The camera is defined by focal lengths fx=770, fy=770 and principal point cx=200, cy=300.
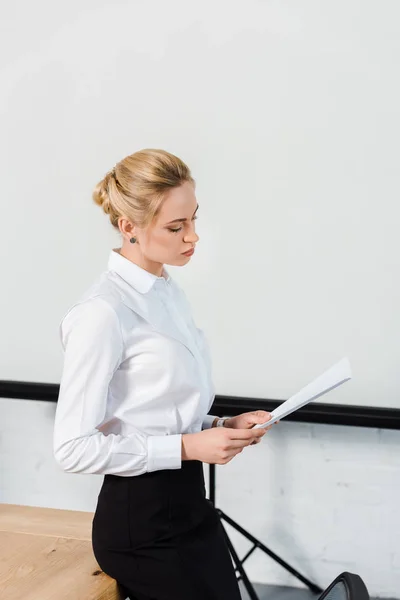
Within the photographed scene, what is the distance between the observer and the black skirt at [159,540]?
1493 mm

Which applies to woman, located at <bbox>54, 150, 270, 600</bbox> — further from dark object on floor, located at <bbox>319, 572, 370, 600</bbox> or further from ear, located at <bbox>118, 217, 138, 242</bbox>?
dark object on floor, located at <bbox>319, 572, 370, 600</bbox>

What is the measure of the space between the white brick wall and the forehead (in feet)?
4.64

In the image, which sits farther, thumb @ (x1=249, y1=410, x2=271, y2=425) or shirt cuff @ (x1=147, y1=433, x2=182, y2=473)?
thumb @ (x1=249, y1=410, x2=271, y2=425)

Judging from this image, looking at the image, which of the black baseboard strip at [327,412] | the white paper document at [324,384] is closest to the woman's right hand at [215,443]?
the white paper document at [324,384]

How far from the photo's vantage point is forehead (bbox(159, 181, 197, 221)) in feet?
5.00

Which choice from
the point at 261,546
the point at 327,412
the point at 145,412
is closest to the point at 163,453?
the point at 145,412

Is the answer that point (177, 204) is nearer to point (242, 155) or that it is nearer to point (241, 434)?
point (241, 434)

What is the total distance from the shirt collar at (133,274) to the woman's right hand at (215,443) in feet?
1.02

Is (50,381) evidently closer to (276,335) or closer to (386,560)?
(276,335)

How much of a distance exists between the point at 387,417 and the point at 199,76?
1300 millimetres

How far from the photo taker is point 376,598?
279 centimetres

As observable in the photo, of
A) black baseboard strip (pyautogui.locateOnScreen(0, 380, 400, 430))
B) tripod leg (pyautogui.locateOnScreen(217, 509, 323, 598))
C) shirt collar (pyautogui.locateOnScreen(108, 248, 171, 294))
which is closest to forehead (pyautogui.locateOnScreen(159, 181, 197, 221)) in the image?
shirt collar (pyautogui.locateOnScreen(108, 248, 171, 294))

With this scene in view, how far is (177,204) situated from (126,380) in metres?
0.36

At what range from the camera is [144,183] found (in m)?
1.51
